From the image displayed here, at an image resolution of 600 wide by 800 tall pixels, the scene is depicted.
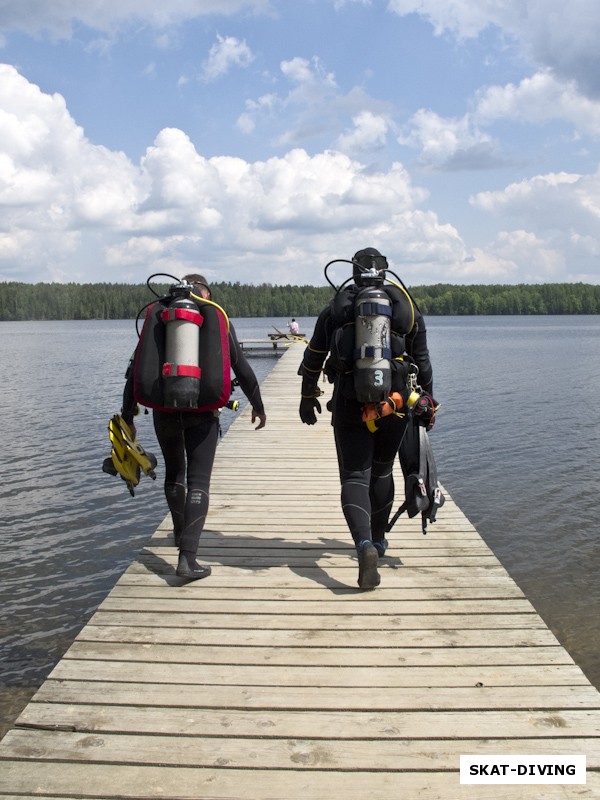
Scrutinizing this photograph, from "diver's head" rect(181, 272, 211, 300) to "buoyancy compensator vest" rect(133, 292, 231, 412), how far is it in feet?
0.78

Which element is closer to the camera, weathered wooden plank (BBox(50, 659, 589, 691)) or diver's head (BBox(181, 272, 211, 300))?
weathered wooden plank (BBox(50, 659, 589, 691))

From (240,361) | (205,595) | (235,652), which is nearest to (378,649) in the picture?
(235,652)

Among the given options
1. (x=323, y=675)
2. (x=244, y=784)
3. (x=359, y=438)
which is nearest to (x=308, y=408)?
(x=359, y=438)

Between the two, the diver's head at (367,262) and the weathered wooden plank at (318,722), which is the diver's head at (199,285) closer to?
the diver's head at (367,262)

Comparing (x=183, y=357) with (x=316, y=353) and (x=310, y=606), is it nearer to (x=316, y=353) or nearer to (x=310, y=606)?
(x=316, y=353)

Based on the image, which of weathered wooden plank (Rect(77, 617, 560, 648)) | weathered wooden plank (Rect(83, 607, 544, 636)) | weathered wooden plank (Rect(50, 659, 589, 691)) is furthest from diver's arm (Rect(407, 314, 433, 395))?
weathered wooden plank (Rect(50, 659, 589, 691))

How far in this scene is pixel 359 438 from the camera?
3992mm

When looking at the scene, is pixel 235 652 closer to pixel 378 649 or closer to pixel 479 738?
pixel 378 649

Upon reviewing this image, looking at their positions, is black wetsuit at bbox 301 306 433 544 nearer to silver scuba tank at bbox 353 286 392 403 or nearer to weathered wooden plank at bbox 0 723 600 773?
silver scuba tank at bbox 353 286 392 403

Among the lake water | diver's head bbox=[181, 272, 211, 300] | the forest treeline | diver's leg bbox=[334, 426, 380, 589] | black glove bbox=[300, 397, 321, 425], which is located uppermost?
the forest treeline

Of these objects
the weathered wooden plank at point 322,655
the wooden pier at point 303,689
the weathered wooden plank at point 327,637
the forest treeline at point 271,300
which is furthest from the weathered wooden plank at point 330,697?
the forest treeline at point 271,300

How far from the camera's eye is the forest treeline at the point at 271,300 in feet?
458

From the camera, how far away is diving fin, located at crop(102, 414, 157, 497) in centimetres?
454

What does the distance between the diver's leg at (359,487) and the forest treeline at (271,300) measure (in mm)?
132490
